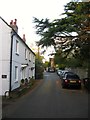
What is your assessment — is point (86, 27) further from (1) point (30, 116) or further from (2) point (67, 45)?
(1) point (30, 116)

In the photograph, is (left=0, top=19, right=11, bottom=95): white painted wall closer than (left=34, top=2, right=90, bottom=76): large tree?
No

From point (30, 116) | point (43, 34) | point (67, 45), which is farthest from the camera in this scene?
point (67, 45)

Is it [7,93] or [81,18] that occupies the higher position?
[81,18]

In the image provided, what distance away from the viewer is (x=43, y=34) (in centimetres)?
2147

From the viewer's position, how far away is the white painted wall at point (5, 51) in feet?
74.2

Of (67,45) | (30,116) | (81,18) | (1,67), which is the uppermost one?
(81,18)

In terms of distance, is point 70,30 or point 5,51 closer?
point 70,30

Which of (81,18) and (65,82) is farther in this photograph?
(65,82)

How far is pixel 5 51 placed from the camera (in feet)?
75.8

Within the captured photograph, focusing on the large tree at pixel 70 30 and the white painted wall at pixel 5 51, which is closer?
the large tree at pixel 70 30

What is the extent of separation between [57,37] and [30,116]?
1066 centimetres

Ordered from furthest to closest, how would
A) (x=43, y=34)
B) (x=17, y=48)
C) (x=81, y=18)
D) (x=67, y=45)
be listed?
(x=17, y=48), (x=67, y=45), (x=43, y=34), (x=81, y=18)

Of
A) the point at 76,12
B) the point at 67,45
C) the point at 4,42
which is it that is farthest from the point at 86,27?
the point at 4,42

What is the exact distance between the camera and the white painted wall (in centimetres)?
2262
